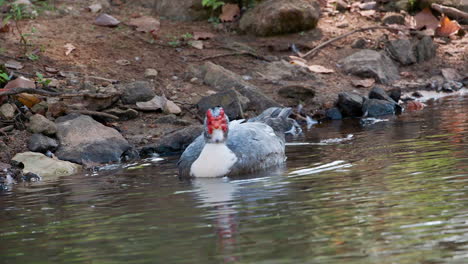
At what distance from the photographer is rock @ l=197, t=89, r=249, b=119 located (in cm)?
1196

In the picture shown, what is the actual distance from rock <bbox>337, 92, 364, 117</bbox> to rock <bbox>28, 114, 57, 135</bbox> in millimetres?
4684

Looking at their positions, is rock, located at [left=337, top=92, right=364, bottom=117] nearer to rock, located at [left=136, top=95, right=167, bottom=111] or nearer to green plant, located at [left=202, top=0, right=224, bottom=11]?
rock, located at [left=136, top=95, right=167, bottom=111]

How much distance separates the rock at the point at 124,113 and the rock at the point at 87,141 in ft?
2.66

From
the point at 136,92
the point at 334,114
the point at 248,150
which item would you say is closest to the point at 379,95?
the point at 334,114

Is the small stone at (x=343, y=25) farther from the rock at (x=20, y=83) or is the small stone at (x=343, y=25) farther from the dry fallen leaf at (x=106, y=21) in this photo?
the rock at (x=20, y=83)

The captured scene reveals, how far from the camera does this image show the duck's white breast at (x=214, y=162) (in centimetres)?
830

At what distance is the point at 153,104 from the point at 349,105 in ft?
10.1

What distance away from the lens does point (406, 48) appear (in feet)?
52.0

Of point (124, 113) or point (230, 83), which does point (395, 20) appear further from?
point (124, 113)

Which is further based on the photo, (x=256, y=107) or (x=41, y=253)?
A: (x=256, y=107)

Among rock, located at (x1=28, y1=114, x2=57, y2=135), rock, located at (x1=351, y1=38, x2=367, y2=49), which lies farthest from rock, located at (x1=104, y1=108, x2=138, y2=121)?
rock, located at (x1=351, y1=38, x2=367, y2=49)

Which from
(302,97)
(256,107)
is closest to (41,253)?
(256,107)

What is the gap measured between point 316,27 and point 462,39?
299 centimetres

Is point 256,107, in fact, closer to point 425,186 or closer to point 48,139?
point 48,139
